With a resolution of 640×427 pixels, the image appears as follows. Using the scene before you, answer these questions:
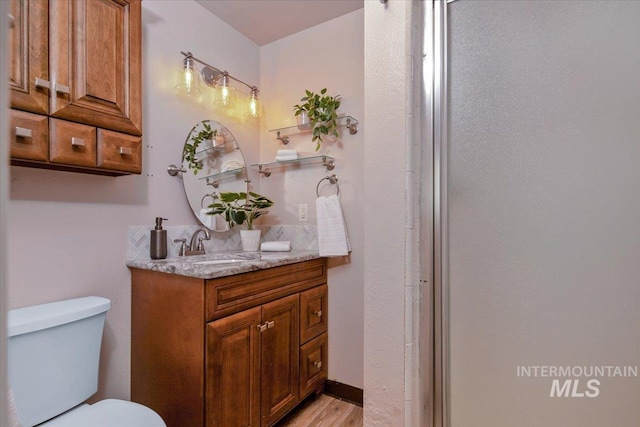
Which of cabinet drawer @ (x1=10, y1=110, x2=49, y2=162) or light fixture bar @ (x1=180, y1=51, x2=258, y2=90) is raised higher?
light fixture bar @ (x1=180, y1=51, x2=258, y2=90)

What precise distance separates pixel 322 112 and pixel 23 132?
4.63 ft

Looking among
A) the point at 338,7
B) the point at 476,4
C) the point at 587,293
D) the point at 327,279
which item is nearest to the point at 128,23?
the point at 338,7

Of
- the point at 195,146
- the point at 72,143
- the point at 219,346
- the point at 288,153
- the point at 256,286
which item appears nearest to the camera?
the point at 72,143

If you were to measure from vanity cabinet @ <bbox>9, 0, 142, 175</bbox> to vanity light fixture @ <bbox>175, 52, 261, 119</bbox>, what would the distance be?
43 cm

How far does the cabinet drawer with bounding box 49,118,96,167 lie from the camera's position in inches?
41.1

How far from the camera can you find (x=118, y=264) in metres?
1.41

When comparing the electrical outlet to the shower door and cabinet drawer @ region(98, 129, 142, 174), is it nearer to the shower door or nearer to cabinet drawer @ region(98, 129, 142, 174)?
cabinet drawer @ region(98, 129, 142, 174)

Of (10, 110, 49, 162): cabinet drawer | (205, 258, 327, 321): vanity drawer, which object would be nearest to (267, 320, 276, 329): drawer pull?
(205, 258, 327, 321): vanity drawer

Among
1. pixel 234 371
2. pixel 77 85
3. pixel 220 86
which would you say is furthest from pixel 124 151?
pixel 234 371

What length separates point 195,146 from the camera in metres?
1.80

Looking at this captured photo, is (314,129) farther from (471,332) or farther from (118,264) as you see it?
(471,332)

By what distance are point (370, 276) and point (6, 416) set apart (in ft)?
2.79

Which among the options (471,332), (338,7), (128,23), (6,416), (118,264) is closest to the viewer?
(6,416)

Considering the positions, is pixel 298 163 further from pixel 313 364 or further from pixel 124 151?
pixel 313 364
